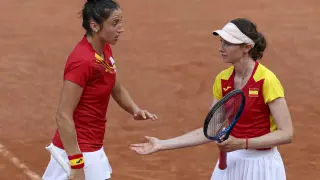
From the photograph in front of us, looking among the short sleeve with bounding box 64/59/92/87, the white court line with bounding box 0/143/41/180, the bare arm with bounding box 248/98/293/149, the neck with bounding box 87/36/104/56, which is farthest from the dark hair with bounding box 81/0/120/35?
the white court line with bounding box 0/143/41/180

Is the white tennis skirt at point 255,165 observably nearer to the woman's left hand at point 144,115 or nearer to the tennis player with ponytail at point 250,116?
the tennis player with ponytail at point 250,116

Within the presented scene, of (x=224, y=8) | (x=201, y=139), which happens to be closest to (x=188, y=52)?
(x=224, y=8)

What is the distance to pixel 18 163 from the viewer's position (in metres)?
7.83

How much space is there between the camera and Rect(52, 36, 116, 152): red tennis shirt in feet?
14.2

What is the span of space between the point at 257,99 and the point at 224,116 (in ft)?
0.82

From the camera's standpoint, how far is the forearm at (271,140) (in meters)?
4.23

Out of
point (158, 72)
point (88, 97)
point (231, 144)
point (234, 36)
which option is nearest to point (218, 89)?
point (234, 36)

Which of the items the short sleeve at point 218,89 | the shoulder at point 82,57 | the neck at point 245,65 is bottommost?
the short sleeve at point 218,89

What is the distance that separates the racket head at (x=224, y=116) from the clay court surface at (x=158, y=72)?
125 inches

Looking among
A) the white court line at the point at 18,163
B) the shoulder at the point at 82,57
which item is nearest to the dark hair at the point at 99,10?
the shoulder at the point at 82,57

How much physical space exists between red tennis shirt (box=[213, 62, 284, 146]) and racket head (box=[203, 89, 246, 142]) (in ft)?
0.49

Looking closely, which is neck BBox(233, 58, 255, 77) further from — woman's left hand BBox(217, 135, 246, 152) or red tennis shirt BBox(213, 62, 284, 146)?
woman's left hand BBox(217, 135, 246, 152)

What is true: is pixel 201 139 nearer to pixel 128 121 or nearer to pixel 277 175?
pixel 277 175

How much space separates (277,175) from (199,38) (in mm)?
7591
